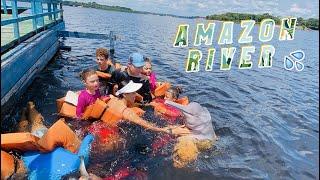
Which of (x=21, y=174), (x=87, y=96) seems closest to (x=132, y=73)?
(x=87, y=96)

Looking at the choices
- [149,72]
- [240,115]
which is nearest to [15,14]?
[149,72]

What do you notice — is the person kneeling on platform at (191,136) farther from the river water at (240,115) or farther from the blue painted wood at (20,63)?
the blue painted wood at (20,63)

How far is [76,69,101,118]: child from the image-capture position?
6363 mm

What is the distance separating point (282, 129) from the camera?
877cm

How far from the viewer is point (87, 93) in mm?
6641

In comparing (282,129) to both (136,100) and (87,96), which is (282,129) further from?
(87,96)

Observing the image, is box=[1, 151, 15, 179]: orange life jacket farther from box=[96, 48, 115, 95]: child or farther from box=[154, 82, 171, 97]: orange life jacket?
box=[154, 82, 171, 97]: orange life jacket

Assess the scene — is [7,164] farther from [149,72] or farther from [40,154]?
[149,72]

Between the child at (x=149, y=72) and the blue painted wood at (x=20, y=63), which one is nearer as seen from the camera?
the blue painted wood at (x=20, y=63)

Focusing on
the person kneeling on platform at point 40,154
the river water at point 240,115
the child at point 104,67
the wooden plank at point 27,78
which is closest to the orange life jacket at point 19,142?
the person kneeling on platform at point 40,154

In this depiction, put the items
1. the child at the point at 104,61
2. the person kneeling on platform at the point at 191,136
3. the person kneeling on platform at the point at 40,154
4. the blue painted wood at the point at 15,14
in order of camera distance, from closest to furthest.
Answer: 1. the person kneeling on platform at the point at 40,154
2. the person kneeling on platform at the point at 191,136
3. the child at the point at 104,61
4. the blue painted wood at the point at 15,14

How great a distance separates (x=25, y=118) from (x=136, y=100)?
244cm

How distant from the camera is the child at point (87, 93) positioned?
20.9ft

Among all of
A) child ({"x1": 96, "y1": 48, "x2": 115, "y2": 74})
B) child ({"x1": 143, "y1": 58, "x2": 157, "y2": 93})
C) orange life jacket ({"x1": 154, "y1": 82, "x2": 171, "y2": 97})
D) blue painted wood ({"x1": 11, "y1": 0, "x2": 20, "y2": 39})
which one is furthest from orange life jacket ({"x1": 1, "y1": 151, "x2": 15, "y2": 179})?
blue painted wood ({"x1": 11, "y1": 0, "x2": 20, "y2": 39})
